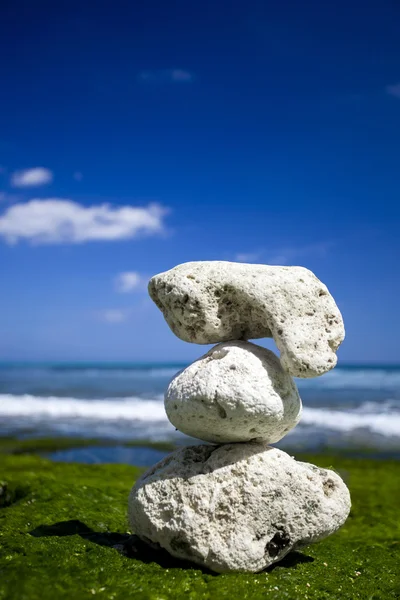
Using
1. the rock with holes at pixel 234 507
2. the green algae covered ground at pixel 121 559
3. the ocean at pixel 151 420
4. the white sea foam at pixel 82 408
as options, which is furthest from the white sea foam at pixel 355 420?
the rock with holes at pixel 234 507

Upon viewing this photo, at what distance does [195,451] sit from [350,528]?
5289 mm

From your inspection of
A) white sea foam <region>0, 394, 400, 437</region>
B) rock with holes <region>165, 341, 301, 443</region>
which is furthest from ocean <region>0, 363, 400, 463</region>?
rock with holes <region>165, 341, 301, 443</region>

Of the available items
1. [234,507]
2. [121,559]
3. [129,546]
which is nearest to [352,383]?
[129,546]

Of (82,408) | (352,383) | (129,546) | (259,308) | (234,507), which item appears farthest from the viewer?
(352,383)

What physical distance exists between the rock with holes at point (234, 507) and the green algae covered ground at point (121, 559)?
29 centimetres

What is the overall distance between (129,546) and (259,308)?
3699 mm

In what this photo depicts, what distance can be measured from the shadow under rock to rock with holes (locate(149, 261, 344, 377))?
2732mm

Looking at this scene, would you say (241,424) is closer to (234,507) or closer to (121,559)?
(234,507)

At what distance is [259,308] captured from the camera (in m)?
7.07

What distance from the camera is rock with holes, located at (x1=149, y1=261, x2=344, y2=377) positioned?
684 cm

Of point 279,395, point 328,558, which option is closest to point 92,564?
point 279,395

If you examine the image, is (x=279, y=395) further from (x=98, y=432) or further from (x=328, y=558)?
(x=98, y=432)

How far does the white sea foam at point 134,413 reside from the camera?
77.8ft

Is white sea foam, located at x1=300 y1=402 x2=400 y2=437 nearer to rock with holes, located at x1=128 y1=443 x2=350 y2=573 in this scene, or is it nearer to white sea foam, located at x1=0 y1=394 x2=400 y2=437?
white sea foam, located at x1=0 y1=394 x2=400 y2=437
